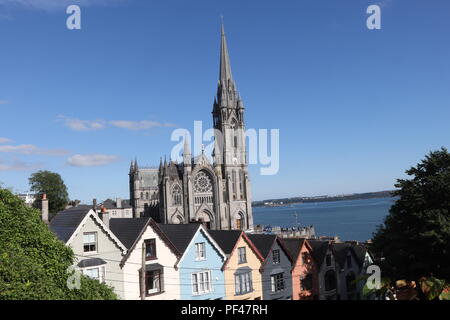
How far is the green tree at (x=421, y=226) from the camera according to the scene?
25.2 metres

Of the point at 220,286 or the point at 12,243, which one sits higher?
the point at 12,243

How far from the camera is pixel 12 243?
47.5ft

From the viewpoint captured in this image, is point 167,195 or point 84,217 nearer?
point 84,217

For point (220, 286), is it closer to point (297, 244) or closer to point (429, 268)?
point (297, 244)

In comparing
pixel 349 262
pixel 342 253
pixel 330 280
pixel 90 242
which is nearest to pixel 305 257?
pixel 330 280

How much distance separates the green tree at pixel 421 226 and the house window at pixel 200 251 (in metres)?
13.5

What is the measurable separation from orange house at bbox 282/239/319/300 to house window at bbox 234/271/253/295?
426 centimetres

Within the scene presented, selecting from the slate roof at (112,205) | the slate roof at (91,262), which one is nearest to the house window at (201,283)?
the slate roof at (91,262)

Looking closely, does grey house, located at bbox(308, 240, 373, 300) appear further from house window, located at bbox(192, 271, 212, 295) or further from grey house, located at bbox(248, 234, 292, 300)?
house window, located at bbox(192, 271, 212, 295)

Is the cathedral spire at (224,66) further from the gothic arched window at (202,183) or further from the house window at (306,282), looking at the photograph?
the house window at (306,282)

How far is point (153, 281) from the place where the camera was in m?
25.0

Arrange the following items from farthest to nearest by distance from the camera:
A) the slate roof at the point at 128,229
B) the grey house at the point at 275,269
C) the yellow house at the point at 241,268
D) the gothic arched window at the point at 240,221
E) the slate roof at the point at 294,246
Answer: the gothic arched window at the point at 240,221, the slate roof at the point at 294,246, the grey house at the point at 275,269, the yellow house at the point at 241,268, the slate roof at the point at 128,229
